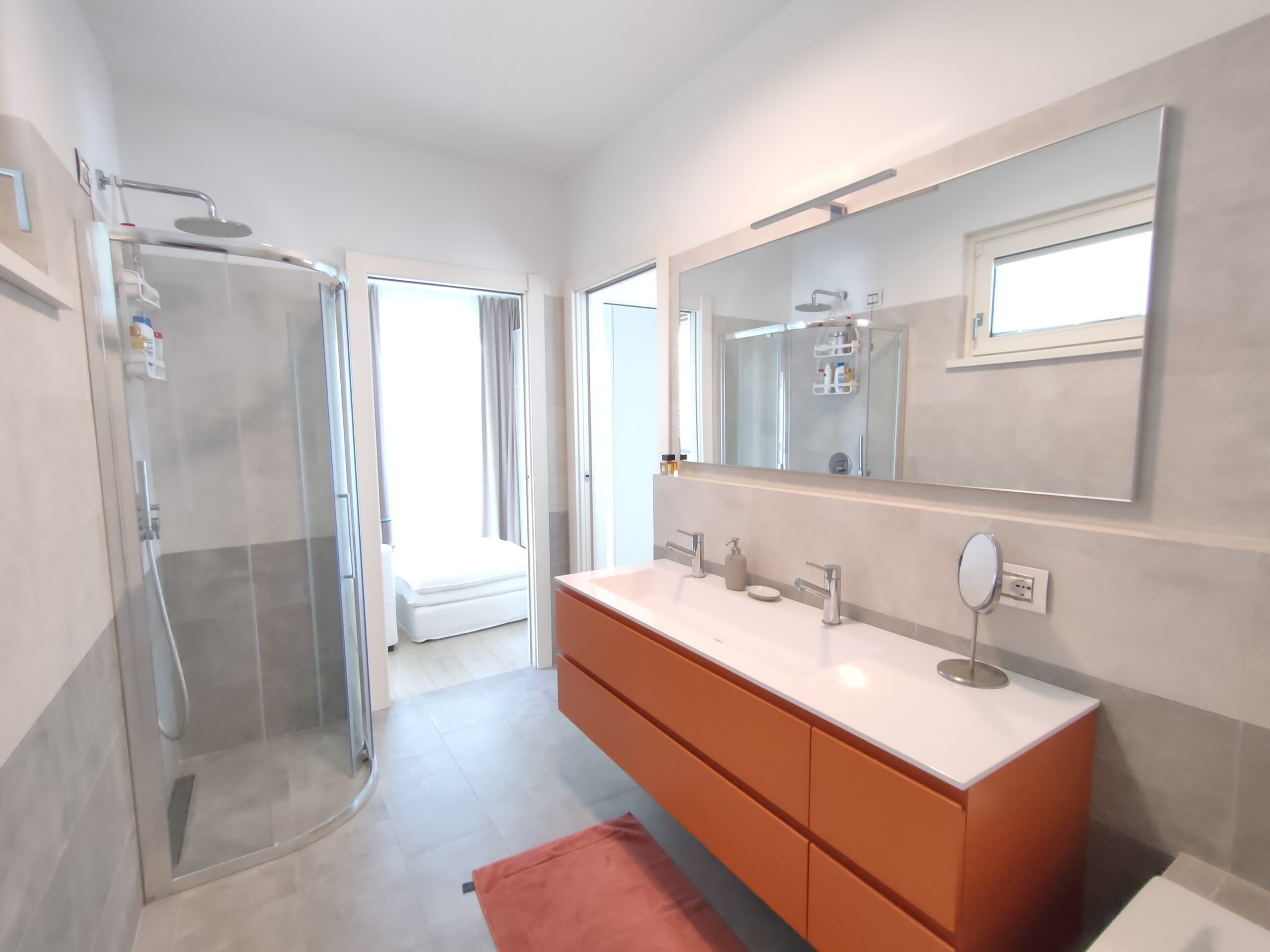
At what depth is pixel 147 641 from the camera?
5.98ft

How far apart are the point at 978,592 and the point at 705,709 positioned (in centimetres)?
68

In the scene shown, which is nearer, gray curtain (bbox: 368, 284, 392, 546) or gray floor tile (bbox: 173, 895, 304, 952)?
gray floor tile (bbox: 173, 895, 304, 952)

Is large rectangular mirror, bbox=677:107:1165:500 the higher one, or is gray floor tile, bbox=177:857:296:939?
large rectangular mirror, bbox=677:107:1165:500

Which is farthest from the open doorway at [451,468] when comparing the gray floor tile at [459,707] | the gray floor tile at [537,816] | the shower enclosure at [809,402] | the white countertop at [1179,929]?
the white countertop at [1179,929]

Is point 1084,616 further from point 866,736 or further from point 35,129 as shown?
point 35,129

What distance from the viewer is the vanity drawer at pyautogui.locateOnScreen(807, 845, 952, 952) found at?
1.02 metres

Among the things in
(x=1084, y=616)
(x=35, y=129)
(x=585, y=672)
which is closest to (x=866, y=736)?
(x=1084, y=616)

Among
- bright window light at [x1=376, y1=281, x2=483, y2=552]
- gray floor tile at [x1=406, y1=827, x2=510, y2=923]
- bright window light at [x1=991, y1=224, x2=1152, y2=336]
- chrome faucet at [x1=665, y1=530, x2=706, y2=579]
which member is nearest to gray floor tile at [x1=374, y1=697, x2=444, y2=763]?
gray floor tile at [x1=406, y1=827, x2=510, y2=923]

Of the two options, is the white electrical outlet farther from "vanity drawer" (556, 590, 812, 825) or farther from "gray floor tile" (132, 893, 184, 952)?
"gray floor tile" (132, 893, 184, 952)

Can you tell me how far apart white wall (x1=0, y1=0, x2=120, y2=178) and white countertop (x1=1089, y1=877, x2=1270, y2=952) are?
8.33ft

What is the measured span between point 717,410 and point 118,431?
1.89 m

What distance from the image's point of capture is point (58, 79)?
1578mm

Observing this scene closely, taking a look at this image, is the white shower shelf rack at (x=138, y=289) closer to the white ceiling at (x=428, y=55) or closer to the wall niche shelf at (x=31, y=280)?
the wall niche shelf at (x=31, y=280)

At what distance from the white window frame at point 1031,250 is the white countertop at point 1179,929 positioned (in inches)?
37.4
